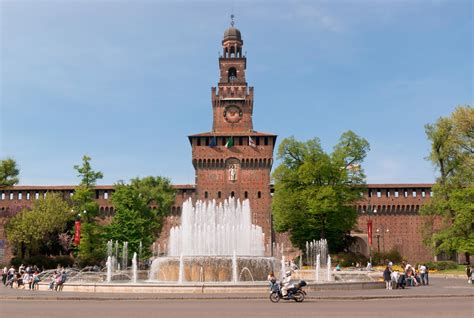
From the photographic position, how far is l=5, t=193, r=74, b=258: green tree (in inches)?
1930

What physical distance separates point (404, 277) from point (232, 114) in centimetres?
3813

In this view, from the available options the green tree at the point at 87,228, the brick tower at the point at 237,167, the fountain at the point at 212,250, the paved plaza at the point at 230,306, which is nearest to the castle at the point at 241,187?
the brick tower at the point at 237,167

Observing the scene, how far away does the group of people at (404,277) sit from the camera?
21797mm

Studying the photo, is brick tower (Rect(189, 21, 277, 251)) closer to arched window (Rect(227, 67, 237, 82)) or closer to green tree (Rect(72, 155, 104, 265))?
arched window (Rect(227, 67, 237, 82))

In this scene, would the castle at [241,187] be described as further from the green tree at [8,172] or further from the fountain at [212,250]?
the fountain at [212,250]

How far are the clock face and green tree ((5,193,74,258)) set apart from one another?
774 inches

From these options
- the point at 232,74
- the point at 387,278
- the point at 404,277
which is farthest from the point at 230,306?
the point at 232,74

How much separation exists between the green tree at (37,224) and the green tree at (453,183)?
33.4m

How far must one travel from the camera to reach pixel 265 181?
55.1 metres

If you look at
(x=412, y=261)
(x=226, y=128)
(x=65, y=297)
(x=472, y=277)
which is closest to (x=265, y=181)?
(x=226, y=128)

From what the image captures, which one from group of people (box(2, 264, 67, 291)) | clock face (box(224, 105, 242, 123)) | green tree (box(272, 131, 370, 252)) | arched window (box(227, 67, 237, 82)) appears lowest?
group of people (box(2, 264, 67, 291))

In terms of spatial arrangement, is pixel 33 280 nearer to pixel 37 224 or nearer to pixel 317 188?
pixel 317 188

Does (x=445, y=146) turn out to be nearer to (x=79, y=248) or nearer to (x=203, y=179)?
(x=203, y=179)

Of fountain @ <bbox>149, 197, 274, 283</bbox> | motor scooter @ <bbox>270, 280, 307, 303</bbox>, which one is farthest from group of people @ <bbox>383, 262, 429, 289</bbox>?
motor scooter @ <bbox>270, 280, 307, 303</bbox>
